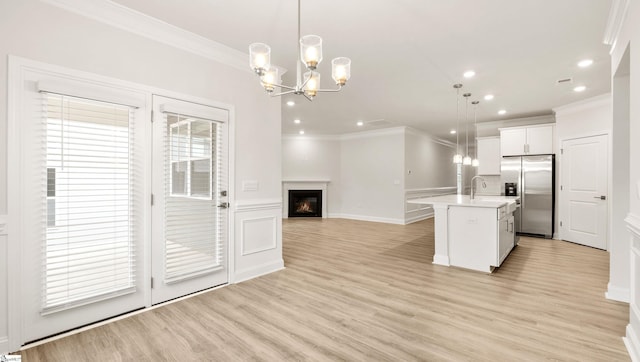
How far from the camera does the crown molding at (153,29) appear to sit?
8.00ft

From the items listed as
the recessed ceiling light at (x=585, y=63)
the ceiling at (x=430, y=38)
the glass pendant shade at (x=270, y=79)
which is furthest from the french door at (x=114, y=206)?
the recessed ceiling light at (x=585, y=63)

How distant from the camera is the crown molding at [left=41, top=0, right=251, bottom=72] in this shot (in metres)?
2.44

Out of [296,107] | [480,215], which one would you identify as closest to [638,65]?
[480,215]

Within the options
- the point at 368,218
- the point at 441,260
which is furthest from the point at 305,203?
the point at 441,260

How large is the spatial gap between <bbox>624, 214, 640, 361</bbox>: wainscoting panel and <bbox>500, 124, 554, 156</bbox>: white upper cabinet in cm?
510

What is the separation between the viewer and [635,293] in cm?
204

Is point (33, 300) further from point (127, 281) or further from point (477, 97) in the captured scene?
point (477, 97)

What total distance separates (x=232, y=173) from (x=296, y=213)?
6.34 meters

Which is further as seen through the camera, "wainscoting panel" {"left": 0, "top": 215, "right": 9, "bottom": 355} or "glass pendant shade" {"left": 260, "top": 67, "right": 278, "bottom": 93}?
"glass pendant shade" {"left": 260, "top": 67, "right": 278, "bottom": 93}

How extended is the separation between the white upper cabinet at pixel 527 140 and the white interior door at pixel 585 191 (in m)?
0.46

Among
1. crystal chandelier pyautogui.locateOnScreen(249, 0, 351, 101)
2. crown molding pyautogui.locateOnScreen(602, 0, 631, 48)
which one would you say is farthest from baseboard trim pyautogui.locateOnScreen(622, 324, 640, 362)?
crystal chandelier pyautogui.locateOnScreen(249, 0, 351, 101)

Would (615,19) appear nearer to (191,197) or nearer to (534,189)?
(191,197)

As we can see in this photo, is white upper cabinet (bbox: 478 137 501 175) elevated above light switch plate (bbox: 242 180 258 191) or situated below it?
above

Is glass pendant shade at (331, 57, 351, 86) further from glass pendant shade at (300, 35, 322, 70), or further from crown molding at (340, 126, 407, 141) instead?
crown molding at (340, 126, 407, 141)
